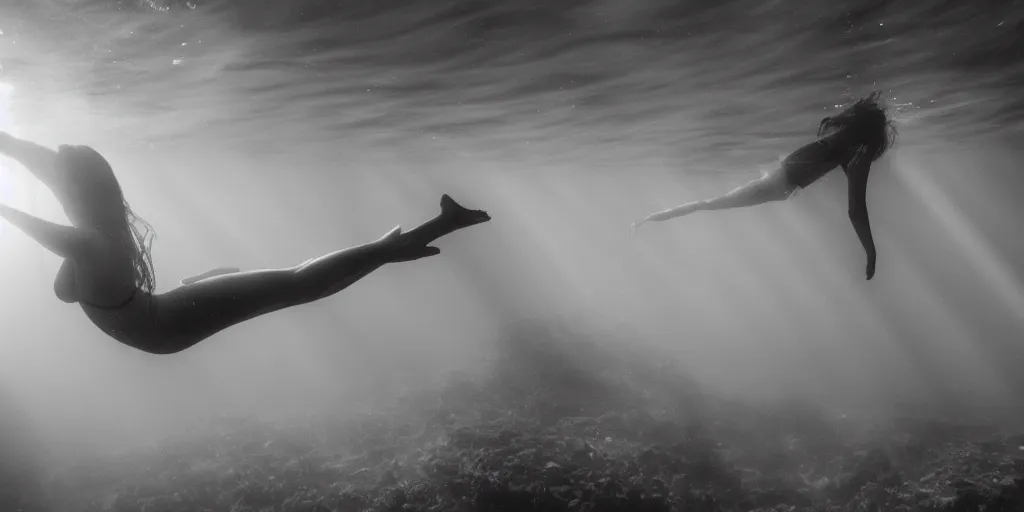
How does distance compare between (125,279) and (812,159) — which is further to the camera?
(812,159)

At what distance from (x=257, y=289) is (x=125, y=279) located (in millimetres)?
762

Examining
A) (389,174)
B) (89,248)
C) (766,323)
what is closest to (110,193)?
(89,248)

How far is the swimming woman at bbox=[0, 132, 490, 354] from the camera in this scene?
314 centimetres

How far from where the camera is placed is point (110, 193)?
3336mm

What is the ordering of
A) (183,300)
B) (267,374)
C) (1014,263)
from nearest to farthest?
(183,300) → (267,374) → (1014,263)

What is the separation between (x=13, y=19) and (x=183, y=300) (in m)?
11.4

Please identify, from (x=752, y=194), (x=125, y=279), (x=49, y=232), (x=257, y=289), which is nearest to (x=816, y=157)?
(x=752, y=194)

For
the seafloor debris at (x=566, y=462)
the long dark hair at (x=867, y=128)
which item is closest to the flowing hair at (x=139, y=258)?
the long dark hair at (x=867, y=128)

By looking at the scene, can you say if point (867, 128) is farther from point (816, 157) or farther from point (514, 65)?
point (514, 65)

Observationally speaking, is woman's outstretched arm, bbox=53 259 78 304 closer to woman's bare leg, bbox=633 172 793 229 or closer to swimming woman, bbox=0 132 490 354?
swimming woman, bbox=0 132 490 354

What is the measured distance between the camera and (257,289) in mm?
3355

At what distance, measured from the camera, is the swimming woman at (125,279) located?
3.14m

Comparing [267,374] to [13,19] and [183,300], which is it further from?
[183,300]

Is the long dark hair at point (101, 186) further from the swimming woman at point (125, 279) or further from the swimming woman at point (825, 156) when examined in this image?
the swimming woman at point (825, 156)
